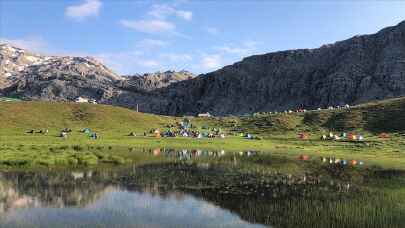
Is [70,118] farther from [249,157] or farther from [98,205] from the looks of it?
[98,205]

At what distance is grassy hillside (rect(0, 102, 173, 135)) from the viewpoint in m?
116

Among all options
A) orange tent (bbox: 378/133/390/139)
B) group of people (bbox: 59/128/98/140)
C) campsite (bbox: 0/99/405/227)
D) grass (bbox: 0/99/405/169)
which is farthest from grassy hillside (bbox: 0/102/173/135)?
orange tent (bbox: 378/133/390/139)

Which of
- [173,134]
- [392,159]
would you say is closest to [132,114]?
[173,134]

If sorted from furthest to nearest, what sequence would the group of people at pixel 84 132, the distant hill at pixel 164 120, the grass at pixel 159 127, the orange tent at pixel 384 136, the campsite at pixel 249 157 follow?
the distant hill at pixel 164 120 → the orange tent at pixel 384 136 → the group of people at pixel 84 132 → the grass at pixel 159 127 → the campsite at pixel 249 157

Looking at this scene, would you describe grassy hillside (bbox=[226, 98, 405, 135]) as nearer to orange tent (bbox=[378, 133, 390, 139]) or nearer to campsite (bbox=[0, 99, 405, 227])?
campsite (bbox=[0, 99, 405, 227])

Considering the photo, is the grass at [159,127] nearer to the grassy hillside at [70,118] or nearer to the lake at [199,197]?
the grassy hillside at [70,118]

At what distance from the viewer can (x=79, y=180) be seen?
43062mm

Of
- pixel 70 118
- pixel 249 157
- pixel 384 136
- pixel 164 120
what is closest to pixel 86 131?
pixel 70 118

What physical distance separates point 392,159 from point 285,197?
1804 inches

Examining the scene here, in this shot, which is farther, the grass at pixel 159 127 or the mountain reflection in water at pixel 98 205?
the grass at pixel 159 127

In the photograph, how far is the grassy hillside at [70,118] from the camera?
380 feet

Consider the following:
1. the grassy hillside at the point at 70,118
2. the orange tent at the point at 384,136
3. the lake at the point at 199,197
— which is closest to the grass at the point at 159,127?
the grassy hillside at the point at 70,118

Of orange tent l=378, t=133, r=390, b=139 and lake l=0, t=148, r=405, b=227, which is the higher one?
orange tent l=378, t=133, r=390, b=139

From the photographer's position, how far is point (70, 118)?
421ft
